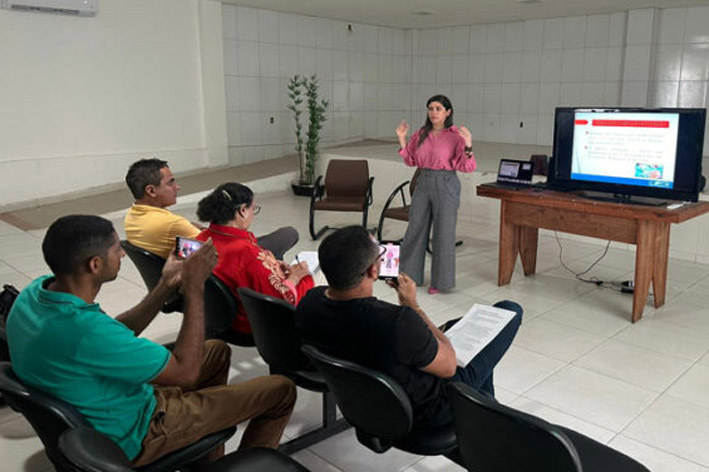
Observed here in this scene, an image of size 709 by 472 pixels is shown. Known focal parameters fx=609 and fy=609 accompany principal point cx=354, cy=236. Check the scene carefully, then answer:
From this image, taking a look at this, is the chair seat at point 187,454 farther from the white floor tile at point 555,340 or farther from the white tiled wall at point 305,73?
the white tiled wall at point 305,73

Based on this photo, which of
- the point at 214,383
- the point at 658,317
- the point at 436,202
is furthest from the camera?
the point at 436,202

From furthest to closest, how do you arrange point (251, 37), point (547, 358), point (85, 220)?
point (251, 37), point (547, 358), point (85, 220)

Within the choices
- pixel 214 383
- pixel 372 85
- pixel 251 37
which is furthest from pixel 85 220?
pixel 372 85

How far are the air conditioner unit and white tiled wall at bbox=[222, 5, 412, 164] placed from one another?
198 centimetres

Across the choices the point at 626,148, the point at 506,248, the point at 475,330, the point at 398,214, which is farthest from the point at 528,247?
the point at 475,330

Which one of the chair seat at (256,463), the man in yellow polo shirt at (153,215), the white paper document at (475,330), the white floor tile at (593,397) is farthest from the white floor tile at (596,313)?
the chair seat at (256,463)

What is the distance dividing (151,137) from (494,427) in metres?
7.51

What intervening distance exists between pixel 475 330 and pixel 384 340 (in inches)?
21.9

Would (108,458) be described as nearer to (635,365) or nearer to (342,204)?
(635,365)

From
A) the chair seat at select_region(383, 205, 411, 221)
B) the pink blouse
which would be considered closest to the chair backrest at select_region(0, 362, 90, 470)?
the pink blouse

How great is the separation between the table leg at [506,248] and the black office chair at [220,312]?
2.36 metres

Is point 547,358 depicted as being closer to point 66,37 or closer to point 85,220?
point 85,220

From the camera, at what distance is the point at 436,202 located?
4.25 metres

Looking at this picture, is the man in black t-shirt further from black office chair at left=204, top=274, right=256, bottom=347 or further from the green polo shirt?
black office chair at left=204, top=274, right=256, bottom=347
